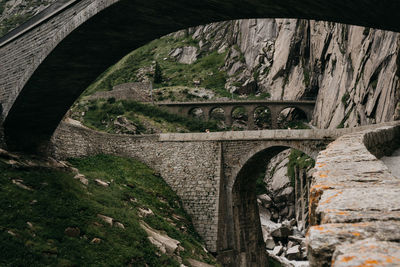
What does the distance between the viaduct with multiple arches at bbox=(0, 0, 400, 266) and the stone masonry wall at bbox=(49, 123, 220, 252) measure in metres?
0.07

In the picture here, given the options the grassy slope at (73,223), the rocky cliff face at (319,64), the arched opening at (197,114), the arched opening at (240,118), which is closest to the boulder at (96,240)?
the grassy slope at (73,223)

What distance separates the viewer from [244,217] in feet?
79.5

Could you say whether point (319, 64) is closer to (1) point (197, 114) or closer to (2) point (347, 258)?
(1) point (197, 114)

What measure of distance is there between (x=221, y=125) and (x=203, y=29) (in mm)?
44294

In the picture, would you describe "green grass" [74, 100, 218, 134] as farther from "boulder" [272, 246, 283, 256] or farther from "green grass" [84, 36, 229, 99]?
"boulder" [272, 246, 283, 256]

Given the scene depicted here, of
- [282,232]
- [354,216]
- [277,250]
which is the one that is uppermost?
[354,216]

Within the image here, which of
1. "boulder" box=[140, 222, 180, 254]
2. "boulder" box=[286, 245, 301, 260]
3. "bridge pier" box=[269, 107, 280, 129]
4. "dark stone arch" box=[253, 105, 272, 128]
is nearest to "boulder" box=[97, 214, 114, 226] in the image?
"boulder" box=[140, 222, 180, 254]

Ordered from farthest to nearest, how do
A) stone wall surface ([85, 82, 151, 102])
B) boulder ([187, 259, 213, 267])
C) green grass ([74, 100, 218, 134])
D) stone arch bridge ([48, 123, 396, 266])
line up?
stone wall surface ([85, 82, 151, 102]), green grass ([74, 100, 218, 134]), stone arch bridge ([48, 123, 396, 266]), boulder ([187, 259, 213, 267])

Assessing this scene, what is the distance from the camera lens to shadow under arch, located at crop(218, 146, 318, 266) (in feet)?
74.2

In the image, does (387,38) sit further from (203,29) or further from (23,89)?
(203,29)

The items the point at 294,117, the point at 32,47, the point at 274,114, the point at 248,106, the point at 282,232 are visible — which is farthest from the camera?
the point at 294,117

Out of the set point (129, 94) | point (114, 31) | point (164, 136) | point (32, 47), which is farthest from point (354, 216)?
point (129, 94)

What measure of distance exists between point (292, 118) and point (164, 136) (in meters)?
32.0

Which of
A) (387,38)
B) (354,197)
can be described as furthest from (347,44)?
(354,197)
